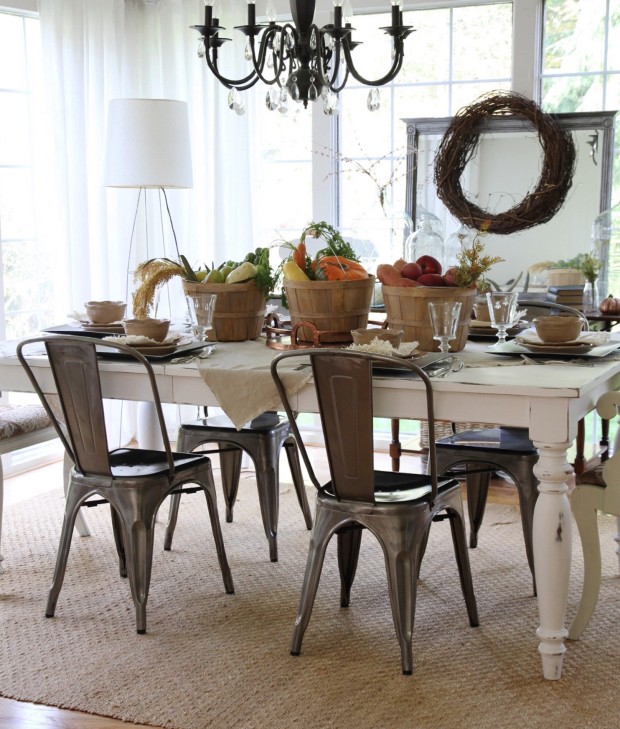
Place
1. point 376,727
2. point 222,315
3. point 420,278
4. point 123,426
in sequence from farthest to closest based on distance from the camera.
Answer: point 123,426, point 222,315, point 420,278, point 376,727

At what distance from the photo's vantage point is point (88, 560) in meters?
3.33

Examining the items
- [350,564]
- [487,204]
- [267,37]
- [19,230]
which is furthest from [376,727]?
[19,230]

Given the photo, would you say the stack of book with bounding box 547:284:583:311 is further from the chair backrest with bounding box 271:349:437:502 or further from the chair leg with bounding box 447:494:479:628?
the chair backrest with bounding box 271:349:437:502

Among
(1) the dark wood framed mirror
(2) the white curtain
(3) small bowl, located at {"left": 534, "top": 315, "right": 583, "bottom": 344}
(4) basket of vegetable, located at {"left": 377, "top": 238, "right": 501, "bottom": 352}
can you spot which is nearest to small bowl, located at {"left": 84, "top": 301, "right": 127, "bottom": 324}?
(4) basket of vegetable, located at {"left": 377, "top": 238, "right": 501, "bottom": 352}

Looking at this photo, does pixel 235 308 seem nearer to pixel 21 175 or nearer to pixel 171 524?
pixel 171 524

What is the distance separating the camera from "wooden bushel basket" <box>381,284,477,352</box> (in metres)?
2.75

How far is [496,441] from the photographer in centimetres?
302

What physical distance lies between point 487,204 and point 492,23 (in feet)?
2.89

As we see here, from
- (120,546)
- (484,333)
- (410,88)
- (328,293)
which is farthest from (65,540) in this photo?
(410,88)

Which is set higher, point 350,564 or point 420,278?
point 420,278

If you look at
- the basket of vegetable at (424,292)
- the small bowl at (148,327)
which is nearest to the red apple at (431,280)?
the basket of vegetable at (424,292)

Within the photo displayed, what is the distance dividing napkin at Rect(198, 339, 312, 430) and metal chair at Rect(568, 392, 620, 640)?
2.59ft

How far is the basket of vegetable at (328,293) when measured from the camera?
2797 millimetres

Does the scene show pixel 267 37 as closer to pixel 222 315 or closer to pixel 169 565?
pixel 222 315
